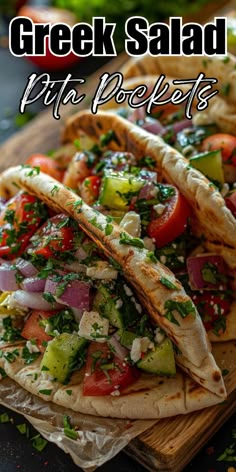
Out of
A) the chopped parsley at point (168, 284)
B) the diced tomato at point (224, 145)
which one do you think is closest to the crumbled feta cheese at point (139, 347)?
the chopped parsley at point (168, 284)

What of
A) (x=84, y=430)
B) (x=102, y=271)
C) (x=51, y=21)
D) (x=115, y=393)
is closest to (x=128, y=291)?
(x=102, y=271)

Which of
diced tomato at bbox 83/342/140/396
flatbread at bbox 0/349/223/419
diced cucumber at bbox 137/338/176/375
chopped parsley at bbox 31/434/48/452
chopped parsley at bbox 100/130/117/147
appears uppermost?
chopped parsley at bbox 100/130/117/147

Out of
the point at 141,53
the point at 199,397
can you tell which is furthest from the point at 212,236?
the point at 141,53

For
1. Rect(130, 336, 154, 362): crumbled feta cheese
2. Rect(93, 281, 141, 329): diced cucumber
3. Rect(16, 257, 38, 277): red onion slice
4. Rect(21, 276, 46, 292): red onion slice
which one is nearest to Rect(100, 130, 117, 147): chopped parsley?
Rect(16, 257, 38, 277): red onion slice

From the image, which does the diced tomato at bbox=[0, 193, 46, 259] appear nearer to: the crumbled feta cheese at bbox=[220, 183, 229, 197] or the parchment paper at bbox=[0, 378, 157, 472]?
the parchment paper at bbox=[0, 378, 157, 472]

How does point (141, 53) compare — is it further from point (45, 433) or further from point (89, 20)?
point (45, 433)

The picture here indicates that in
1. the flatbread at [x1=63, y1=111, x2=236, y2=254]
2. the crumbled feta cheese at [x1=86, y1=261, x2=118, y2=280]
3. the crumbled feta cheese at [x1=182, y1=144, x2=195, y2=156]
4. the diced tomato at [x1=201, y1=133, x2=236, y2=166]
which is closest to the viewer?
the crumbled feta cheese at [x1=86, y1=261, x2=118, y2=280]
